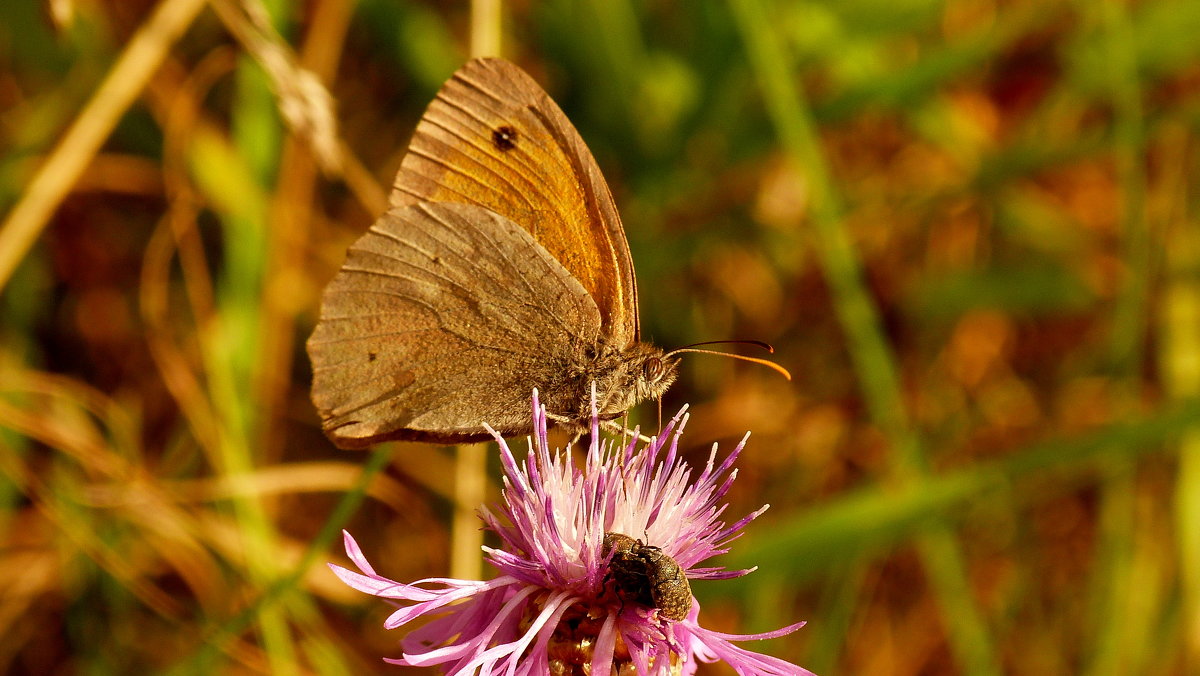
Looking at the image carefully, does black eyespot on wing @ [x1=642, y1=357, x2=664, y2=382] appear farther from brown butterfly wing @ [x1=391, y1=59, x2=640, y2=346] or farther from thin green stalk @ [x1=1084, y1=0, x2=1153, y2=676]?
thin green stalk @ [x1=1084, y1=0, x2=1153, y2=676]

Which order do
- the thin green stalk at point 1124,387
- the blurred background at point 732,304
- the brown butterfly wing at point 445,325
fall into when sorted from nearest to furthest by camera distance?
the brown butterfly wing at point 445,325
the blurred background at point 732,304
the thin green stalk at point 1124,387

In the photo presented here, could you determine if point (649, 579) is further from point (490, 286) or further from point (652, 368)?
point (490, 286)

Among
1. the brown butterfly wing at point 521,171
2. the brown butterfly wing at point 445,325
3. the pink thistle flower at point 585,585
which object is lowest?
the pink thistle flower at point 585,585

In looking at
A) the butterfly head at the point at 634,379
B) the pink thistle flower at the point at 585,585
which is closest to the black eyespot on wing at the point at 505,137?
the butterfly head at the point at 634,379

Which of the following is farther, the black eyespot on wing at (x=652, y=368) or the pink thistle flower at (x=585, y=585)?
the black eyespot on wing at (x=652, y=368)

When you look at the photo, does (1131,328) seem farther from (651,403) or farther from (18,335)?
(18,335)

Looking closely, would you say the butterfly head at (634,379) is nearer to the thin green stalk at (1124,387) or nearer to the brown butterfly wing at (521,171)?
the brown butterfly wing at (521,171)

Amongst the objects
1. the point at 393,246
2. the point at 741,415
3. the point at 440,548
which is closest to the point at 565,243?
the point at 393,246
